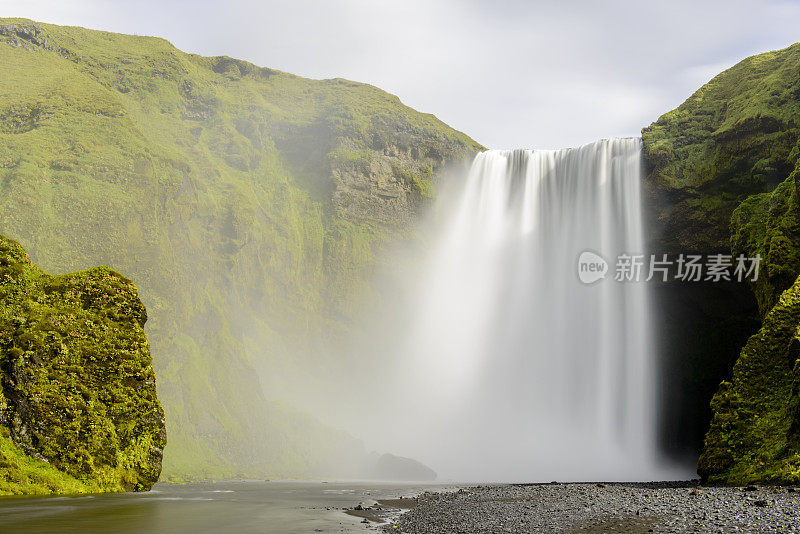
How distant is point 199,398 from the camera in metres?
45.2

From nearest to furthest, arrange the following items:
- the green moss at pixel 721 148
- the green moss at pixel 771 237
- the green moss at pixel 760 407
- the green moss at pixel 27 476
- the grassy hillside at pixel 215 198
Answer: the green moss at pixel 27 476, the green moss at pixel 760 407, the green moss at pixel 771 237, the green moss at pixel 721 148, the grassy hillside at pixel 215 198

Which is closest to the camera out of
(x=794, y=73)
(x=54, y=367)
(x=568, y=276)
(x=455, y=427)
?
(x=54, y=367)

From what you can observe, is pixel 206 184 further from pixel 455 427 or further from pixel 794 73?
pixel 794 73

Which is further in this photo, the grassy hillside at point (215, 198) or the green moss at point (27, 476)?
the grassy hillside at point (215, 198)

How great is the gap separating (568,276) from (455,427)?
18415mm

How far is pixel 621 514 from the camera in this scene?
46.1 feet

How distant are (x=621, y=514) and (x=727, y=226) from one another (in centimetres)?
3237

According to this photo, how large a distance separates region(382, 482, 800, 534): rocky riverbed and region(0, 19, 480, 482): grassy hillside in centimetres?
2837

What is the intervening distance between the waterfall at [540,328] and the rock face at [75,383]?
94.9 feet

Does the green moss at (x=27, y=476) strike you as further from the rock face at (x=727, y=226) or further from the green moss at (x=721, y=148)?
the green moss at (x=721, y=148)

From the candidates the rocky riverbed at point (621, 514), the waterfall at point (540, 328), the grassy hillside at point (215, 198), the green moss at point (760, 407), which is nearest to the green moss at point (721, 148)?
the waterfall at point (540, 328)

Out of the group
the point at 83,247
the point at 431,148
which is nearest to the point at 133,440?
the point at 83,247

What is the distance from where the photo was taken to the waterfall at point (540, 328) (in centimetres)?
4528

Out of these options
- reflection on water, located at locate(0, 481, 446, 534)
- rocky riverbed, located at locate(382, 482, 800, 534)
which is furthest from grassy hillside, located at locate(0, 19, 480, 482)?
rocky riverbed, located at locate(382, 482, 800, 534)
